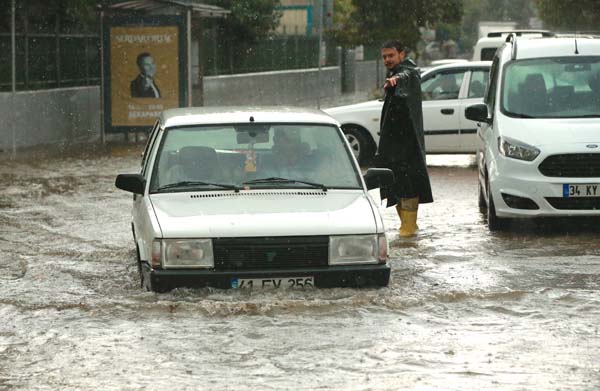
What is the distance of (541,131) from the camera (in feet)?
41.5

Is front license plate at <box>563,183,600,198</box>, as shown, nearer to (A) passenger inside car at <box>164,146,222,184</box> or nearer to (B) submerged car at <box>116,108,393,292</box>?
(B) submerged car at <box>116,108,393,292</box>

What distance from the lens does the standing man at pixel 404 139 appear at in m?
12.3

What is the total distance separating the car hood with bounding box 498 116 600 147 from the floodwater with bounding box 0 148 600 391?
35.0 inches

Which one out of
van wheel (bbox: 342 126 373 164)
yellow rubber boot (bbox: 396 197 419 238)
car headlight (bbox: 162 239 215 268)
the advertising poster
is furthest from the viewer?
the advertising poster

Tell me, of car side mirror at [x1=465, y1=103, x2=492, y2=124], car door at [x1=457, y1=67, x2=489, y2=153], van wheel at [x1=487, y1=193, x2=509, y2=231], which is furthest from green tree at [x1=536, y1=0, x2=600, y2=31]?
van wheel at [x1=487, y1=193, x2=509, y2=231]

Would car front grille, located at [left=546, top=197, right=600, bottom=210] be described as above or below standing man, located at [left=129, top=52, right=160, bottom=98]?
below

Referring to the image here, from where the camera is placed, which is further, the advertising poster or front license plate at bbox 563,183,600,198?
the advertising poster

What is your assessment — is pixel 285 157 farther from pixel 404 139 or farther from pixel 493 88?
pixel 493 88

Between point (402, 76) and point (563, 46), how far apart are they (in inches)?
97.5

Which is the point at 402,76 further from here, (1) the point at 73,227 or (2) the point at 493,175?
(1) the point at 73,227

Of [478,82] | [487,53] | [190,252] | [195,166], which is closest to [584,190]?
[195,166]

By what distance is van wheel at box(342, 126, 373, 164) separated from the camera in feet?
65.8

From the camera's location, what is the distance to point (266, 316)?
854 centimetres

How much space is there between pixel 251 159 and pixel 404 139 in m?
2.94
